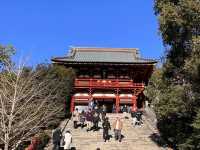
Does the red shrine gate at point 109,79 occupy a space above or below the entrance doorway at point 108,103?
A: above

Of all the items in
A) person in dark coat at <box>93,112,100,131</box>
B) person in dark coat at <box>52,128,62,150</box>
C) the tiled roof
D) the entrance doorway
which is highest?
the tiled roof

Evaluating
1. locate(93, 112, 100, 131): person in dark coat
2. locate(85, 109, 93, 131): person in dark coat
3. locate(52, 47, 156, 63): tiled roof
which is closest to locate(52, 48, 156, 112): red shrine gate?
locate(52, 47, 156, 63): tiled roof

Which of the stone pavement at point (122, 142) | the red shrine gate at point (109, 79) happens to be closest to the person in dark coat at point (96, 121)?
the stone pavement at point (122, 142)

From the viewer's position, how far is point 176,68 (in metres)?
28.6

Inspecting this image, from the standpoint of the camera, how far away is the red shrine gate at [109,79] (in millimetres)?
53875

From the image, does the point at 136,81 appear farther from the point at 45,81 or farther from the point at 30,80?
the point at 30,80

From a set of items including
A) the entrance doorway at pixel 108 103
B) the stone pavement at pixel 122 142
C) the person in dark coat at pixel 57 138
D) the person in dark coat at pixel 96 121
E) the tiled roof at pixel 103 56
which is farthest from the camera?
the tiled roof at pixel 103 56

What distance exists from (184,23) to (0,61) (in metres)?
16.7

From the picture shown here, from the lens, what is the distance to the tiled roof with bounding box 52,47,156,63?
5547 cm

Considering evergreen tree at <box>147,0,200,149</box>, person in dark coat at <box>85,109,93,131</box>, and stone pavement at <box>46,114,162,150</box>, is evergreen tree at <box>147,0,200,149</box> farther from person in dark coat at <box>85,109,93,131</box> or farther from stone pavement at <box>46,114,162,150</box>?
person in dark coat at <box>85,109,93,131</box>

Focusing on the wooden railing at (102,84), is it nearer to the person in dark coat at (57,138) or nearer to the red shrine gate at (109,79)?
the red shrine gate at (109,79)

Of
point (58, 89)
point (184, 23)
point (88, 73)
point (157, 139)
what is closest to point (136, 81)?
point (88, 73)

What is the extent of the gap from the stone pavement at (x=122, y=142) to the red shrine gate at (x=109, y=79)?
15.7 m

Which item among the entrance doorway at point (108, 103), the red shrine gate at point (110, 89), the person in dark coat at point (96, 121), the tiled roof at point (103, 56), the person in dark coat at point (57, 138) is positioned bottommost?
the person in dark coat at point (57, 138)
